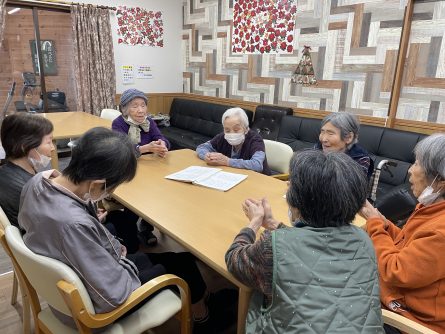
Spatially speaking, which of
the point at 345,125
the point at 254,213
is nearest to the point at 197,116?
the point at 345,125

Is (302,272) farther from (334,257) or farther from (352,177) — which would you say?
(352,177)

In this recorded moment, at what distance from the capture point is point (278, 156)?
2.55 meters

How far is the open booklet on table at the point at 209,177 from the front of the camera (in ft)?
6.10

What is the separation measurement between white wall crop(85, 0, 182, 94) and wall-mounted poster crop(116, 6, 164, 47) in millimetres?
60

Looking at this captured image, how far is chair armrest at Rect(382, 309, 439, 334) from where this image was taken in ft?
3.12

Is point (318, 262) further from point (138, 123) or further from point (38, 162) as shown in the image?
point (138, 123)

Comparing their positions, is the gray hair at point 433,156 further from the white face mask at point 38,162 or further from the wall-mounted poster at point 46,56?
the wall-mounted poster at point 46,56

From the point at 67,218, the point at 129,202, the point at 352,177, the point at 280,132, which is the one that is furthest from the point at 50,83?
the point at 352,177

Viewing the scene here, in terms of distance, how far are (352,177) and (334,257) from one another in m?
0.22

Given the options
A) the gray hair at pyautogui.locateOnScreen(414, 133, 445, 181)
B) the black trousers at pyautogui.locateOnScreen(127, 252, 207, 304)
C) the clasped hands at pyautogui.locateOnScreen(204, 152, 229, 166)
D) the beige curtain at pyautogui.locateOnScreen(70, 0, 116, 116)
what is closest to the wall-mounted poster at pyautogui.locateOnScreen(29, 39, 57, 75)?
the beige curtain at pyautogui.locateOnScreen(70, 0, 116, 116)

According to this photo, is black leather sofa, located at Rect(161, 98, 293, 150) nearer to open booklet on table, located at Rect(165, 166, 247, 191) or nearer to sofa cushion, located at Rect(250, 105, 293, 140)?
sofa cushion, located at Rect(250, 105, 293, 140)

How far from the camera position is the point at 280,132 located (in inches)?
152

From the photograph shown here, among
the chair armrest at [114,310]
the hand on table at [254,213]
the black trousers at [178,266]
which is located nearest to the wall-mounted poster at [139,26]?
the black trousers at [178,266]

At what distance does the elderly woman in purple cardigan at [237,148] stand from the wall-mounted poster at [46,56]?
3.48 m
